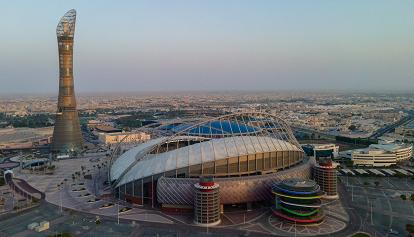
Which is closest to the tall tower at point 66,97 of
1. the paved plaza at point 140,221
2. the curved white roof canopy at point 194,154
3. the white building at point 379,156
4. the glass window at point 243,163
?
the paved plaza at point 140,221

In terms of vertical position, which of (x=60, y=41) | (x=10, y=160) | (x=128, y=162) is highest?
(x=60, y=41)

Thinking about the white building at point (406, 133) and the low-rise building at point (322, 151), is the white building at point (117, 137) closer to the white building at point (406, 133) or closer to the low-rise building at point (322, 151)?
the low-rise building at point (322, 151)

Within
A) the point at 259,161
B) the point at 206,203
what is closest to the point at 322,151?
the point at 259,161

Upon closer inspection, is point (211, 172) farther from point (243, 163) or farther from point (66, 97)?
point (66, 97)

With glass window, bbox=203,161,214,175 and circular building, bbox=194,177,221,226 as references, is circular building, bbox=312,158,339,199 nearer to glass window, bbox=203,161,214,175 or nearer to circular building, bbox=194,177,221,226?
glass window, bbox=203,161,214,175

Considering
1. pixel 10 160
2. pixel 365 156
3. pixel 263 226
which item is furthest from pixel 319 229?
pixel 10 160

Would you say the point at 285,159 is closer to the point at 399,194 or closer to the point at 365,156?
the point at 399,194
